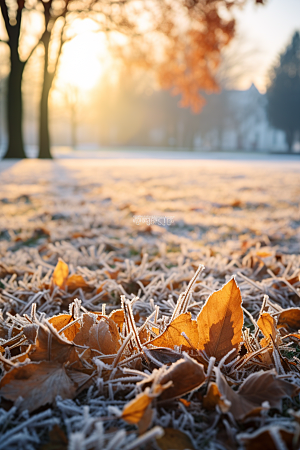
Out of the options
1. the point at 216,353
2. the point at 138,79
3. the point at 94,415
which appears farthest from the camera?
the point at 138,79

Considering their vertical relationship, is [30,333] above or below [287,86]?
below

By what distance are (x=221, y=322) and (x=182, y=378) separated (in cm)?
18

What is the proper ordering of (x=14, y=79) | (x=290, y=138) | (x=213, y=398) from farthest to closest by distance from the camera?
(x=290, y=138), (x=14, y=79), (x=213, y=398)

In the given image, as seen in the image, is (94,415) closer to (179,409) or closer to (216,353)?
(179,409)

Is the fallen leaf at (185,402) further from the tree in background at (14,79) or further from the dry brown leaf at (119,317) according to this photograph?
the tree in background at (14,79)

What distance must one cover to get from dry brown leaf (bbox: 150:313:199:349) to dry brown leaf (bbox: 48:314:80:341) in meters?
0.19

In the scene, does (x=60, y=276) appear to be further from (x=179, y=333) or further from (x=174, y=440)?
(x=174, y=440)

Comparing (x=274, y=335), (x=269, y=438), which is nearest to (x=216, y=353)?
(x=274, y=335)

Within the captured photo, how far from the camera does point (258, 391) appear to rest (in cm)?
68

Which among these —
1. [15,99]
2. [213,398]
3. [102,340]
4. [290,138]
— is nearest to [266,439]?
[213,398]

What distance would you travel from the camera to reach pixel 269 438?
54 centimetres

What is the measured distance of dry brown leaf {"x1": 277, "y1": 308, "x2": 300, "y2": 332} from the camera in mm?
1097

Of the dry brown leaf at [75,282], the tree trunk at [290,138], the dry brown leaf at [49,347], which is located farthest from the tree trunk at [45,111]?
the tree trunk at [290,138]

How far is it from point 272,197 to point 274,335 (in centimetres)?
430
